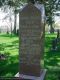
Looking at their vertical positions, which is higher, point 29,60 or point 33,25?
point 33,25

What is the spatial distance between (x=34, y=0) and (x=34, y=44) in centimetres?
953

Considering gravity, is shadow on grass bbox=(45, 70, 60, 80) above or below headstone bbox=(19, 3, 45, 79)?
below

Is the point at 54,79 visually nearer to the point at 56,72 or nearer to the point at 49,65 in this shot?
the point at 56,72

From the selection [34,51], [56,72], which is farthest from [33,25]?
[56,72]

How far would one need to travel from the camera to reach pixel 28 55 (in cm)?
804

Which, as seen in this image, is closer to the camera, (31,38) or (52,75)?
(31,38)

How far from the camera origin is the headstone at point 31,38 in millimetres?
7867

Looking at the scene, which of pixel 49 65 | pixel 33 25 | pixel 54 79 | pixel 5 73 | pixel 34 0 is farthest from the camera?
pixel 34 0

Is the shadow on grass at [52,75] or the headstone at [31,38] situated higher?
the headstone at [31,38]

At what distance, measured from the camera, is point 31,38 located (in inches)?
313

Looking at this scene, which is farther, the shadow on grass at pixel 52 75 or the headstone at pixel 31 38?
the shadow on grass at pixel 52 75

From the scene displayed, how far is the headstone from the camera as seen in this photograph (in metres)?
7.87

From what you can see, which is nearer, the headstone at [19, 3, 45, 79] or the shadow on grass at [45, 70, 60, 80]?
the headstone at [19, 3, 45, 79]

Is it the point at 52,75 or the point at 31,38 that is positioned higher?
the point at 31,38
